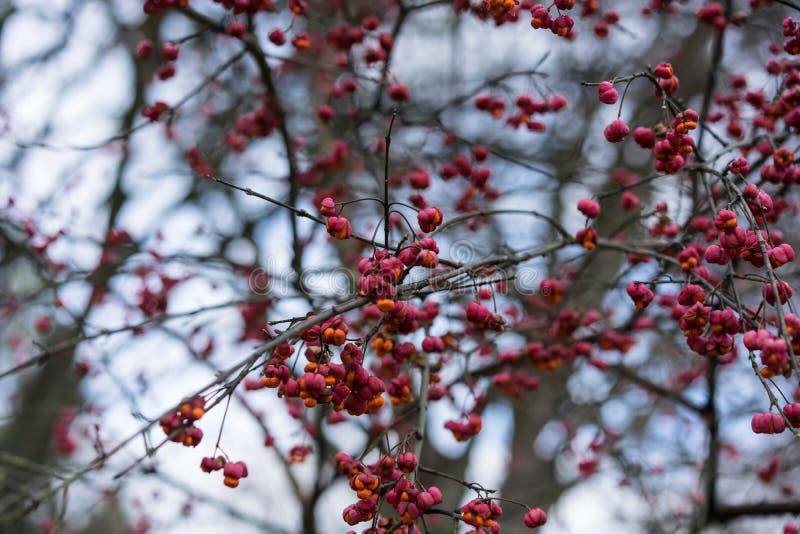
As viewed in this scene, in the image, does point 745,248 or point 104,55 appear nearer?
point 745,248

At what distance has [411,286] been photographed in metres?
2.21

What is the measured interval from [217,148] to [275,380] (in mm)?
3031

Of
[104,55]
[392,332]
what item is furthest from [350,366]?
[104,55]

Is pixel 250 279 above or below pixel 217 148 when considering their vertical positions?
below

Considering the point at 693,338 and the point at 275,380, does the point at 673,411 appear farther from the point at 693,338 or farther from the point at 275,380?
the point at 275,380

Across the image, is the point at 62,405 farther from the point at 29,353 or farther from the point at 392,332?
the point at 392,332

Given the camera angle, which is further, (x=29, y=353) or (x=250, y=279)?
(x=29, y=353)

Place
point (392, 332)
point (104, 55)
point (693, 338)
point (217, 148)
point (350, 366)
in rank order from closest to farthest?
point (350, 366) → point (693, 338) → point (392, 332) → point (217, 148) → point (104, 55)

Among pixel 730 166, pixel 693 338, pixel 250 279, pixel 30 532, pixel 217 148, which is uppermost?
pixel 217 148

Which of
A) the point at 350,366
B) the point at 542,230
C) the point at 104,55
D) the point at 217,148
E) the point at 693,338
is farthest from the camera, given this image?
the point at 104,55

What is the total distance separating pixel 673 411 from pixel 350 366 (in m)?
5.43

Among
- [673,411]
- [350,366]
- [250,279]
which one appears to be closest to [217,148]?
[250,279]

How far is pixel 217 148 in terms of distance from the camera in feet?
15.8

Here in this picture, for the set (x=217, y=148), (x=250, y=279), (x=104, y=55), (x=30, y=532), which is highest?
(x=104, y=55)
